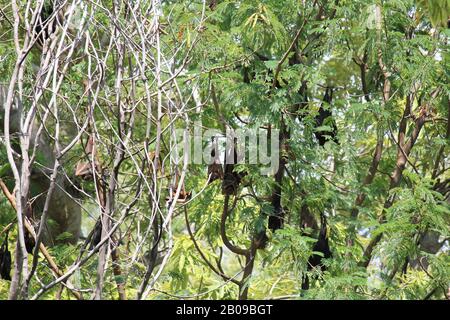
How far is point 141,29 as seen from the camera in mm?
4074

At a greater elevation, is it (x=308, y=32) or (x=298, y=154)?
(x=308, y=32)

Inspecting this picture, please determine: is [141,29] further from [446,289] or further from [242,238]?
[242,238]

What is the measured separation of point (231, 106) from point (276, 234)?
1060 millimetres

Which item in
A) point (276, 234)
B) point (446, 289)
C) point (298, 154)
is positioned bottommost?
point (446, 289)

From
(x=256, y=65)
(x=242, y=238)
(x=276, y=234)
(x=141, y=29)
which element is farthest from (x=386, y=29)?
(x=141, y=29)

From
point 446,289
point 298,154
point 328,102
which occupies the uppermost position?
point 328,102
